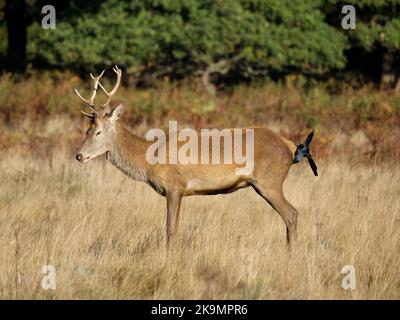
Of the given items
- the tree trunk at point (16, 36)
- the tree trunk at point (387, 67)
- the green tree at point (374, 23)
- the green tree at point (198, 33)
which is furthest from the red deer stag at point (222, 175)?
the tree trunk at point (16, 36)

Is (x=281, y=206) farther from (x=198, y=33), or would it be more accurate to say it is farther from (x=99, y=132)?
(x=198, y=33)

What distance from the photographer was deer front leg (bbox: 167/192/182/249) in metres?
7.25

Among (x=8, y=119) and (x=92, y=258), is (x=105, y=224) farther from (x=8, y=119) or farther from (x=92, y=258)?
(x=8, y=119)

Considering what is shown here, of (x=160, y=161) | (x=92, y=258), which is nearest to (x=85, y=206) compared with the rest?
(x=160, y=161)

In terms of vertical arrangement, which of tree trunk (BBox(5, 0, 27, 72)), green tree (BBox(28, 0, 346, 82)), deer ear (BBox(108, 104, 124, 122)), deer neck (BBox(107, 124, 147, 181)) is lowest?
deer neck (BBox(107, 124, 147, 181))

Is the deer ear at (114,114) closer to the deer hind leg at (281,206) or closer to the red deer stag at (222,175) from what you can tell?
the red deer stag at (222,175)

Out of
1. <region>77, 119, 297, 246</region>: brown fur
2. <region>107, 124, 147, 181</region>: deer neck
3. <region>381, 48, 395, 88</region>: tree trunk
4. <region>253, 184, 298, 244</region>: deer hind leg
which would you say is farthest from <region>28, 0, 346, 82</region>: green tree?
<region>253, 184, 298, 244</region>: deer hind leg

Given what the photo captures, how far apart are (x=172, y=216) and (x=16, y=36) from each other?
1628cm

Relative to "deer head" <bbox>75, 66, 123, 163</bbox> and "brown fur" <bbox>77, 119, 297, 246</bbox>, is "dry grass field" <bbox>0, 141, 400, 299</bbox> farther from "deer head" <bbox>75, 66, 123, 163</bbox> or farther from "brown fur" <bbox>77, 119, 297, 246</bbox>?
"deer head" <bbox>75, 66, 123, 163</bbox>

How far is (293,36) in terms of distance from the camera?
1816 centimetres

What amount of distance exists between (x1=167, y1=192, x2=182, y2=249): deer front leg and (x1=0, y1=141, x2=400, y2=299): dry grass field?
11 centimetres

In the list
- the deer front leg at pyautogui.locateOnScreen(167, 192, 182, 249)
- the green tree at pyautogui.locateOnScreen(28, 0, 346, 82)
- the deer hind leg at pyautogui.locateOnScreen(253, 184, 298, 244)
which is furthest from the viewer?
the green tree at pyautogui.locateOnScreen(28, 0, 346, 82)

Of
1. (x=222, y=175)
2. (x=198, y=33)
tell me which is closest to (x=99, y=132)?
(x=222, y=175)

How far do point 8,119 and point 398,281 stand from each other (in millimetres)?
10197
